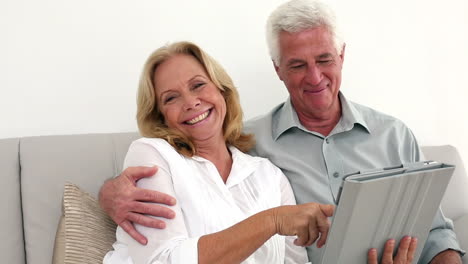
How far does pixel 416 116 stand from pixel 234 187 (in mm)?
1160

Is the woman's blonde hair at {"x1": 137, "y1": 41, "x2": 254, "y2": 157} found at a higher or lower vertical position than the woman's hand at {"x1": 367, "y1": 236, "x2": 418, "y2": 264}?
higher

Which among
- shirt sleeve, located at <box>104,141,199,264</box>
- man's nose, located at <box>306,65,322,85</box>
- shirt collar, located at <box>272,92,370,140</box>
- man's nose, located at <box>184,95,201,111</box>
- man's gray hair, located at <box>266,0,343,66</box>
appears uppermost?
man's gray hair, located at <box>266,0,343,66</box>

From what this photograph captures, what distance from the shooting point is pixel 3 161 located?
1.74 m

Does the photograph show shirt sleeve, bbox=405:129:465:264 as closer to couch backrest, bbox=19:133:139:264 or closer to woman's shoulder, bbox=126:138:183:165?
woman's shoulder, bbox=126:138:183:165

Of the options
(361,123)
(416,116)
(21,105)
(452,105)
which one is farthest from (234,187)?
(452,105)

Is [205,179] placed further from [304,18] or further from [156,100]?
[304,18]

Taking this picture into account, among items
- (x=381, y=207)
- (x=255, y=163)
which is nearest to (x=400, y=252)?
(x=381, y=207)

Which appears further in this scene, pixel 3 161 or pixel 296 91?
pixel 296 91

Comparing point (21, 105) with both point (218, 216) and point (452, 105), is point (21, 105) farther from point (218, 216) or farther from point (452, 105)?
point (452, 105)

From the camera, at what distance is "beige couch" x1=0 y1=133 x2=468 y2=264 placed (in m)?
1.69

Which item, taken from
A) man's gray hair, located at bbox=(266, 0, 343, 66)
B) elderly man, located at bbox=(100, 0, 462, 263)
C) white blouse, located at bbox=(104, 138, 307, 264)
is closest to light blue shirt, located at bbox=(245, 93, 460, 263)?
elderly man, located at bbox=(100, 0, 462, 263)

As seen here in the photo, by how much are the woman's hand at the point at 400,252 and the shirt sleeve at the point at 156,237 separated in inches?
16.2

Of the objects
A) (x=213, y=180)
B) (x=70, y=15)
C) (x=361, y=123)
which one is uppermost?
(x=70, y=15)

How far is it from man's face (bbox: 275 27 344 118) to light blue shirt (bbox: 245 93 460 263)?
0.07 metres
